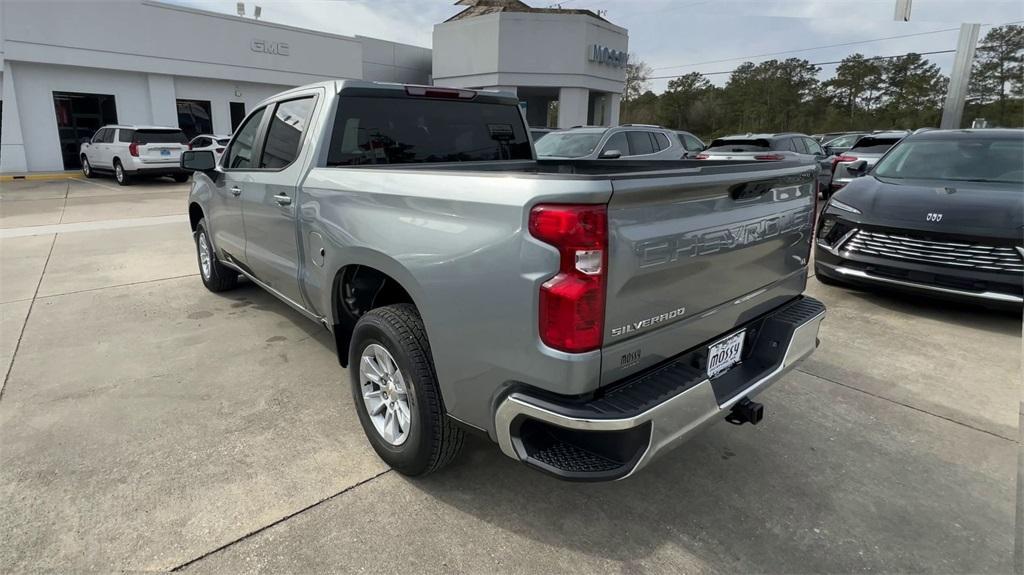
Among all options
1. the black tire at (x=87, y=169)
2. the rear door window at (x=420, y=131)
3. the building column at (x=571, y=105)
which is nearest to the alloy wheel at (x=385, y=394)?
the rear door window at (x=420, y=131)

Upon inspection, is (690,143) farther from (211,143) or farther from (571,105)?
(571,105)

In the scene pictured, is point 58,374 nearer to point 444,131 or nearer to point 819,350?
point 444,131

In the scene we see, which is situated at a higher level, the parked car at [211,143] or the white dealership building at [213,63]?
the white dealership building at [213,63]

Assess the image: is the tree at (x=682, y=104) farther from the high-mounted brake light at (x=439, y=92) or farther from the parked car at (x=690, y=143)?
the high-mounted brake light at (x=439, y=92)

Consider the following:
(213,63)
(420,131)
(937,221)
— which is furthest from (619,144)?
(213,63)

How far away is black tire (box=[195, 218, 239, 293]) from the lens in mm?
5590

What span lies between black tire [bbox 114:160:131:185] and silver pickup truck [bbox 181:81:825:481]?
1630 centimetres

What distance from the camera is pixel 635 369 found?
2115mm

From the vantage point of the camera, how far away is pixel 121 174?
1662 centimetres

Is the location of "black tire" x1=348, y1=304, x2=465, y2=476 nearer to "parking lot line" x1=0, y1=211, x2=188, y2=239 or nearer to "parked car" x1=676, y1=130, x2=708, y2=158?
"parking lot line" x1=0, y1=211, x2=188, y2=239

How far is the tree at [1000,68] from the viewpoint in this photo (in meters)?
25.2

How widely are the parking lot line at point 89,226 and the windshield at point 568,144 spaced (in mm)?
6787

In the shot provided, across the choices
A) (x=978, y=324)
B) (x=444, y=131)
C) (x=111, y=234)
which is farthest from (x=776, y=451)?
(x=111, y=234)

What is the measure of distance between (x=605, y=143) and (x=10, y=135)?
19744 millimetres
